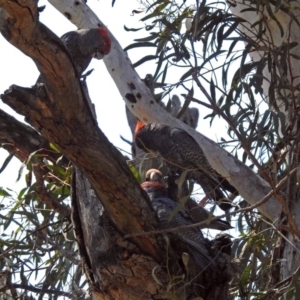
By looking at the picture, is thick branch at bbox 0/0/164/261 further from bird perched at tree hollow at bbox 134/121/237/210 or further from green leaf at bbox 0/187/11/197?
bird perched at tree hollow at bbox 134/121/237/210

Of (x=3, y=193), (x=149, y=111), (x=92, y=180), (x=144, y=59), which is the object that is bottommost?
(x=92, y=180)

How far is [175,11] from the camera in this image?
3.34 metres

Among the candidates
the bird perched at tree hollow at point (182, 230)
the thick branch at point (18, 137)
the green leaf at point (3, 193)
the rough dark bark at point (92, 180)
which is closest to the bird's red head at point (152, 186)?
the bird perched at tree hollow at point (182, 230)

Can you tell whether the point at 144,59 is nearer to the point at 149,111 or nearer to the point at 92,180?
the point at 149,111

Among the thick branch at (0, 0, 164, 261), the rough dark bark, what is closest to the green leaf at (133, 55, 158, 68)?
the rough dark bark

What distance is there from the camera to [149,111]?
3.29 metres

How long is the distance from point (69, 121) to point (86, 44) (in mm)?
1151

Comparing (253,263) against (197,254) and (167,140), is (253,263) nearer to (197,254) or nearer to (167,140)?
(197,254)

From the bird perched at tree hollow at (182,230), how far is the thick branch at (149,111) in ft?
0.92

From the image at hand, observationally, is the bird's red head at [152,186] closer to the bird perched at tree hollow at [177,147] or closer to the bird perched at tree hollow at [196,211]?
the bird perched at tree hollow at [196,211]

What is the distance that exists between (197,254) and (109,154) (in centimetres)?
53

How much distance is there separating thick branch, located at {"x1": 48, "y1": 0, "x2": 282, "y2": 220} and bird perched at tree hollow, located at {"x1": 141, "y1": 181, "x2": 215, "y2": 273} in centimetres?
28

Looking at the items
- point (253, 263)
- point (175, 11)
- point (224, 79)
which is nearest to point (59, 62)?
point (224, 79)

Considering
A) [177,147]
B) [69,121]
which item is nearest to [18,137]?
[69,121]
